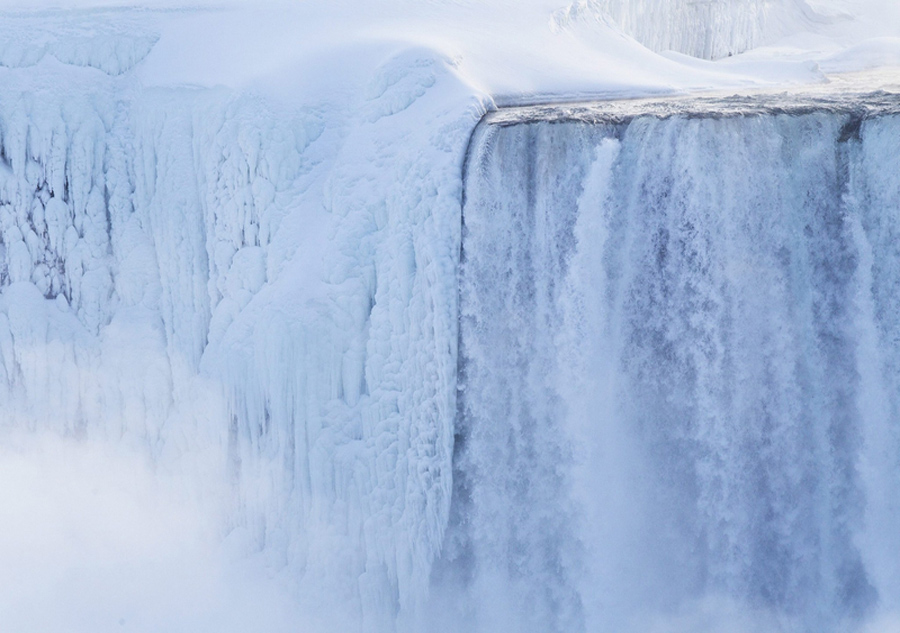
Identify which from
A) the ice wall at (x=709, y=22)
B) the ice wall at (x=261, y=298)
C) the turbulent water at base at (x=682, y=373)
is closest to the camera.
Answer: the turbulent water at base at (x=682, y=373)

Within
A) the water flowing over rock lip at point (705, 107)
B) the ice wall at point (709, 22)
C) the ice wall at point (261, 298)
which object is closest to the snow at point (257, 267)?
the ice wall at point (261, 298)

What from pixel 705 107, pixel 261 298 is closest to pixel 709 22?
pixel 705 107

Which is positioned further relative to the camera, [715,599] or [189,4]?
[189,4]

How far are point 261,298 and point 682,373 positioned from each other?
2.75 meters

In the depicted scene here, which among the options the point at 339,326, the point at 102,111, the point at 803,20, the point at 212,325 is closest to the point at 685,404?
the point at 339,326

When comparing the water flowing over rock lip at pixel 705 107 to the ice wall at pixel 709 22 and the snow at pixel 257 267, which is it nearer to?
the snow at pixel 257 267

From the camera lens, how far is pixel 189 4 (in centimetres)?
776

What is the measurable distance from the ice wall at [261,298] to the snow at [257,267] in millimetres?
16

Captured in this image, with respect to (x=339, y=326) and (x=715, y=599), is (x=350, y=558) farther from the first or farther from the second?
(x=715, y=599)

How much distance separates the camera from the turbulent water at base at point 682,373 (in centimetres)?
529

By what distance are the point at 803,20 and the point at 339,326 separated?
1133cm

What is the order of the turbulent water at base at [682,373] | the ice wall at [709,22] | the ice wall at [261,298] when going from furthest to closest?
the ice wall at [709,22]
the ice wall at [261,298]
the turbulent water at base at [682,373]

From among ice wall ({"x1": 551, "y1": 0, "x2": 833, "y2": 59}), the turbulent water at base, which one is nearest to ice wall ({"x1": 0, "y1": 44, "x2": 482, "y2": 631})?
the turbulent water at base

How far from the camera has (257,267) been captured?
623 centimetres
